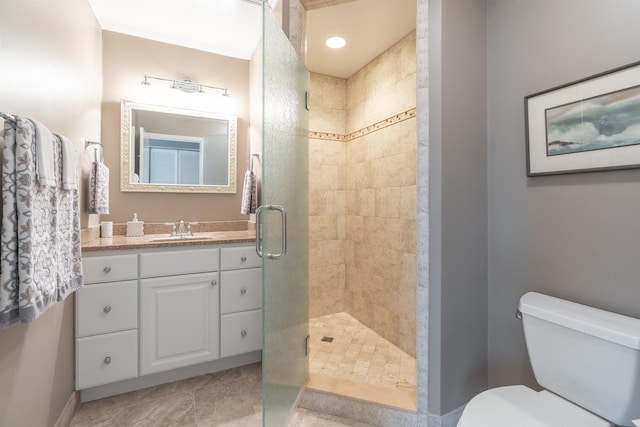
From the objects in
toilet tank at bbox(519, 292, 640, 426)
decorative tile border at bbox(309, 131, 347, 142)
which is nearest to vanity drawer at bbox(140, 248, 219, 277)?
decorative tile border at bbox(309, 131, 347, 142)

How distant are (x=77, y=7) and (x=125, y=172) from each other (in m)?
1.08

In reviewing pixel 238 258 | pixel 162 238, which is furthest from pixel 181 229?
pixel 238 258

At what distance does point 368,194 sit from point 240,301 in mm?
1482

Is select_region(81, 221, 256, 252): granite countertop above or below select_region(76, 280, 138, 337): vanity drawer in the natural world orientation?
above

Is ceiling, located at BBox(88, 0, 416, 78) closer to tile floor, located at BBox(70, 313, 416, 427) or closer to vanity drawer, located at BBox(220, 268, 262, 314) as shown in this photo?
vanity drawer, located at BBox(220, 268, 262, 314)

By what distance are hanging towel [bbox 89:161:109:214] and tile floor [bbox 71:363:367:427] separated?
1.21 m

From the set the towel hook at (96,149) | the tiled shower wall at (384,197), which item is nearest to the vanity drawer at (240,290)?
the tiled shower wall at (384,197)

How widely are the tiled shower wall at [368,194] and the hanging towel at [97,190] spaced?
1.68 metres

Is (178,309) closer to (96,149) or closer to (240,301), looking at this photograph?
(240,301)

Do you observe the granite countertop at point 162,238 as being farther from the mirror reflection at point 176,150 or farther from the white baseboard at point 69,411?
the white baseboard at point 69,411

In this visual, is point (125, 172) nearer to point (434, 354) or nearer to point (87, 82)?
point (87, 82)

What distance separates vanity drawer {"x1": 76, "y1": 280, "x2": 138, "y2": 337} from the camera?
168 cm

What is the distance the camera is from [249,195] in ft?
8.04

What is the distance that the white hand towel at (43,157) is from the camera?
1119mm
